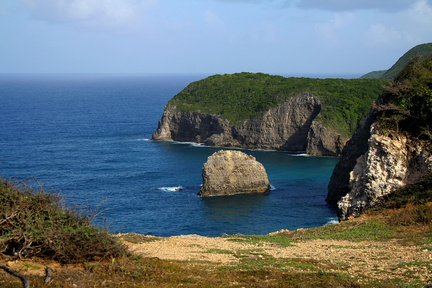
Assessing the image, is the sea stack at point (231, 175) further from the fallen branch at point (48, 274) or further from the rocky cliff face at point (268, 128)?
the fallen branch at point (48, 274)

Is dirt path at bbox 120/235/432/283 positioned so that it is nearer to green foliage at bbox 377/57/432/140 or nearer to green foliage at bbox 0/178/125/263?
green foliage at bbox 0/178/125/263

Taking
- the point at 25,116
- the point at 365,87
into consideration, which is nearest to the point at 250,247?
the point at 365,87

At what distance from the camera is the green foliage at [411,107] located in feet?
95.2

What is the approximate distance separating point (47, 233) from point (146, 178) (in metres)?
51.1

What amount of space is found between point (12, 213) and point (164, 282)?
449 centimetres

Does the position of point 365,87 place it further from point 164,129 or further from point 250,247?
point 250,247

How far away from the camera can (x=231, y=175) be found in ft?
190

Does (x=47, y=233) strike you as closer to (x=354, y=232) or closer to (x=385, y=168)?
(x=354, y=232)

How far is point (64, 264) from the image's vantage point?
14164mm

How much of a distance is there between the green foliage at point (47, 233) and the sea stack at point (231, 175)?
137 ft

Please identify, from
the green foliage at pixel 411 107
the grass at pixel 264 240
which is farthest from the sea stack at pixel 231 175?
the grass at pixel 264 240

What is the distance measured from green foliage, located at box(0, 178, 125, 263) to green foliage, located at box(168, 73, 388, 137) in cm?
7638

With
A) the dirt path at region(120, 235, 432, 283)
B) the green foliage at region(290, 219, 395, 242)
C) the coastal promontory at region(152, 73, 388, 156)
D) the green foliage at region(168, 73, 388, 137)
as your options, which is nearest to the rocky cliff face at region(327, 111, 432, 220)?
the green foliage at region(290, 219, 395, 242)

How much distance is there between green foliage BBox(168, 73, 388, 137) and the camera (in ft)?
304
